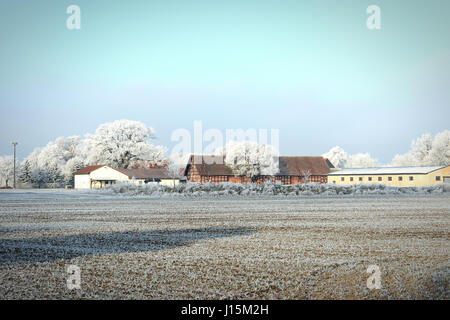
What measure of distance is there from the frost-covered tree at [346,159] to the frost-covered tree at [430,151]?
23129mm

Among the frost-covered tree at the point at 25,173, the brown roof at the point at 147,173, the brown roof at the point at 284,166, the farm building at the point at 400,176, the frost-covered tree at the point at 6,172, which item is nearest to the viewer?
the farm building at the point at 400,176

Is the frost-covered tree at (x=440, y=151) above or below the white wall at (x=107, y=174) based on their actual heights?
above

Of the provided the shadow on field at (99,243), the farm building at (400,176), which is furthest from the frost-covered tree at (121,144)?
the shadow on field at (99,243)

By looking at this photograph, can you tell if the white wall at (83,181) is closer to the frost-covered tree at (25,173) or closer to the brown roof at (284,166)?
the frost-covered tree at (25,173)

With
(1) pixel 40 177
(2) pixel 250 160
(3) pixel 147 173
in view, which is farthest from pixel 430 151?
(1) pixel 40 177

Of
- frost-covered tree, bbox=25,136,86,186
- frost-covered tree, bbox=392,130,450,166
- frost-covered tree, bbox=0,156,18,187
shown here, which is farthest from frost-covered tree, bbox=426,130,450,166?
frost-covered tree, bbox=0,156,18,187

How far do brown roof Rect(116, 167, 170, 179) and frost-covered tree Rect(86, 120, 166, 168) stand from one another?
3247mm

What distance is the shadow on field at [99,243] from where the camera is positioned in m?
8.42

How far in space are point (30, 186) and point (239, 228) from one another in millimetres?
85002

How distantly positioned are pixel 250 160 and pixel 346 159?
6114 centimetres

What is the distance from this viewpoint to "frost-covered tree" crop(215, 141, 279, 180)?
243ft

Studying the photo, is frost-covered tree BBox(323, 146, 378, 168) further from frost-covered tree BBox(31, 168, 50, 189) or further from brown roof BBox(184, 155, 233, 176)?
frost-covered tree BBox(31, 168, 50, 189)
